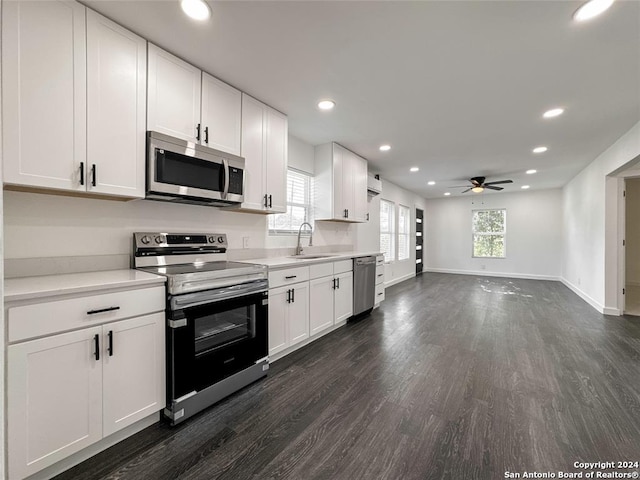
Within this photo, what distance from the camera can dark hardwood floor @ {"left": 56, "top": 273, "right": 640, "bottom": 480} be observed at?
1.65m

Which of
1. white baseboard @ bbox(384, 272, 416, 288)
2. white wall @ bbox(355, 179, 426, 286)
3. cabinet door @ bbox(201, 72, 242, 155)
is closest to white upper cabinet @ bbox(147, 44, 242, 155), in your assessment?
cabinet door @ bbox(201, 72, 242, 155)

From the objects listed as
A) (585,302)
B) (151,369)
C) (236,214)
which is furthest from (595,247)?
(151,369)

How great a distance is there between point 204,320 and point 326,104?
234 centimetres

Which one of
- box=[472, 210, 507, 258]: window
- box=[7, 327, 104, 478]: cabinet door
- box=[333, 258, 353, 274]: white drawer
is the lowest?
box=[7, 327, 104, 478]: cabinet door

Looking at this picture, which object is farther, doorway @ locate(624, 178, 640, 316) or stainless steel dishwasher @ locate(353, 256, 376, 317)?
doorway @ locate(624, 178, 640, 316)

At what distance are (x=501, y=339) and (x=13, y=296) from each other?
4245mm

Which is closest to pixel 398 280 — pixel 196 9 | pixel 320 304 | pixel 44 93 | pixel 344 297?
pixel 344 297

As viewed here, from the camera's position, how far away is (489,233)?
353 inches

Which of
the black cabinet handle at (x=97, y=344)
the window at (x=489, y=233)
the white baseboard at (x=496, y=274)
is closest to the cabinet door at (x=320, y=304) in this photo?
the black cabinet handle at (x=97, y=344)

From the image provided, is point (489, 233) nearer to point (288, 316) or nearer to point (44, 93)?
point (288, 316)

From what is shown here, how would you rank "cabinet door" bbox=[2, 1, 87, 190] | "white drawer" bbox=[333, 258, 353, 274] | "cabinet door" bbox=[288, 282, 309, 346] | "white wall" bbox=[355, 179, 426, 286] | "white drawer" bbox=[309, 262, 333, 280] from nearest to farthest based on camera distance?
"cabinet door" bbox=[2, 1, 87, 190] → "cabinet door" bbox=[288, 282, 309, 346] → "white drawer" bbox=[309, 262, 333, 280] → "white drawer" bbox=[333, 258, 353, 274] → "white wall" bbox=[355, 179, 426, 286]

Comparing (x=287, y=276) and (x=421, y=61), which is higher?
(x=421, y=61)

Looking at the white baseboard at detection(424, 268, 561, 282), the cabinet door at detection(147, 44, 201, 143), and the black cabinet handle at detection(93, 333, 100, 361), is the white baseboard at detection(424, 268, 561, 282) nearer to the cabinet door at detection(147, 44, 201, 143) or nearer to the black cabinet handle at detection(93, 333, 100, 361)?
the cabinet door at detection(147, 44, 201, 143)

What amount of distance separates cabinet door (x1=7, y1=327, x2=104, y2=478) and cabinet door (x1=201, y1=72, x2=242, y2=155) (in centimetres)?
169
